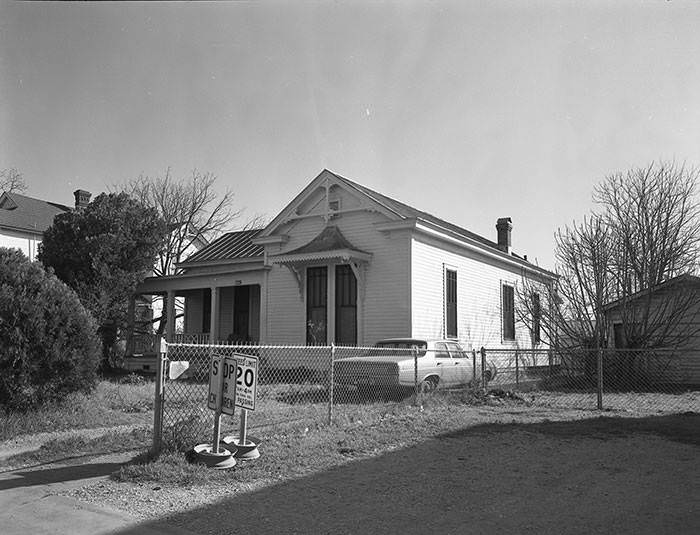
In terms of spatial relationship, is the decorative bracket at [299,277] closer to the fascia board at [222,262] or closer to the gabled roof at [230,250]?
the fascia board at [222,262]

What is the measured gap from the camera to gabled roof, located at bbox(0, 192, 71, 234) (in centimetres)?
3161

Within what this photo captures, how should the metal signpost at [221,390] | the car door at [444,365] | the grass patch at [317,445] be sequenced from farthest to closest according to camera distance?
the car door at [444,365], the metal signpost at [221,390], the grass patch at [317,445]

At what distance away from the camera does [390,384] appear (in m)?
12.9

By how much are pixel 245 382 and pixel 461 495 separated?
2668 mm

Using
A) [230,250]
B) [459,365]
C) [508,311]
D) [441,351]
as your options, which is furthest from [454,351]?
[230,250]

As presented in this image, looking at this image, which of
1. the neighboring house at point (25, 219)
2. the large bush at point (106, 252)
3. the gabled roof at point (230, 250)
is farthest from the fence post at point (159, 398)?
the neighboring house at point (25, 219)

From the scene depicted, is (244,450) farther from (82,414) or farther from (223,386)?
(82,414)

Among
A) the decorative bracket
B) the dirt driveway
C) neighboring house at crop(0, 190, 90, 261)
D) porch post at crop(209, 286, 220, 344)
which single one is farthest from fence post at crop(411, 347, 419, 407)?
neighboring house at crop(0, 190, 90, 261)

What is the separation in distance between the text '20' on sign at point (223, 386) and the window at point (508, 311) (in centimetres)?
1795

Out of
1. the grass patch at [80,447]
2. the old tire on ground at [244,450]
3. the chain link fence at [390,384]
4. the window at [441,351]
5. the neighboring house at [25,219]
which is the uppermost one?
the neighboring house at [25,219]

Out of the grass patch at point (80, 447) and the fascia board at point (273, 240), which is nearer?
the grass patch at point (80, 447)

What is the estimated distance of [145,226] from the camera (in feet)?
68.3

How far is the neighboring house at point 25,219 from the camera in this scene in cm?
3123

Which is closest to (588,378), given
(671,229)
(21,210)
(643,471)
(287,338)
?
(671,229)
